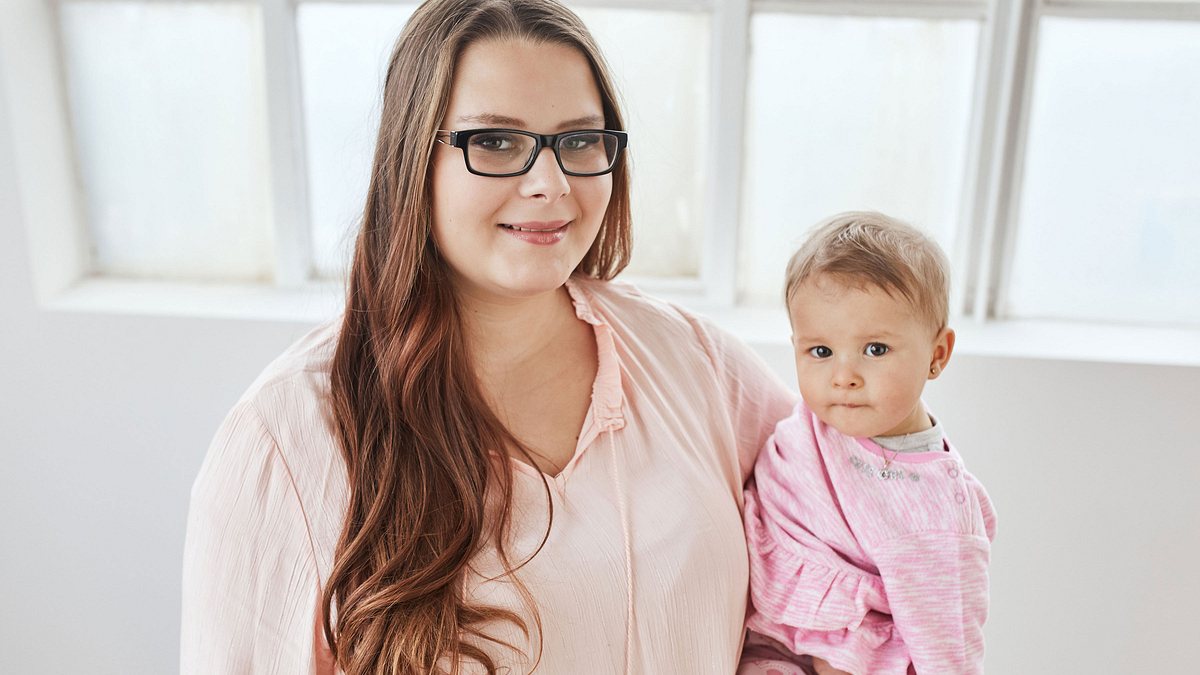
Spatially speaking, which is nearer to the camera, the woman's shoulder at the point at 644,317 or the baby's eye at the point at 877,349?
the baby's eye at the point at 877,349

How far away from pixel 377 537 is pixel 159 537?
1407 mm

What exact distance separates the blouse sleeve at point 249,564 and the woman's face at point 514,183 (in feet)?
1.16

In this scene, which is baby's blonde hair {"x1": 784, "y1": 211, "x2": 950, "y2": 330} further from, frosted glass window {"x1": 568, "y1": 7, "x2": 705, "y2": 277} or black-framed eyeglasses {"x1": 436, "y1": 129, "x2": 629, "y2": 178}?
frosted glass window {"x1": 568, "y1": 7, "x2": 705, "y2": 277}

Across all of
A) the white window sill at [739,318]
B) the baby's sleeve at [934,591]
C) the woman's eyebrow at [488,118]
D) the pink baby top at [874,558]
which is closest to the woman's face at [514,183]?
the woman's eyebrow at [488,118]

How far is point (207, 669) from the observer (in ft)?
4.01

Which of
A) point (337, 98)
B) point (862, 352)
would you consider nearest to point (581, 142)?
point (862, 352)

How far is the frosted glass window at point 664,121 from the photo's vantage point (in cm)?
223

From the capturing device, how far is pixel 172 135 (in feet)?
7.80

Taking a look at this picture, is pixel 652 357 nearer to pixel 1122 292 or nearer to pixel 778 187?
pixel 778 187

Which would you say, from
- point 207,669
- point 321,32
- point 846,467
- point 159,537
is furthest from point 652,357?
point 159,537

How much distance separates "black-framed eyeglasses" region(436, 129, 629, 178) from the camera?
122cm

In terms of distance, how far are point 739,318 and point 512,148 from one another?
3.84 feet

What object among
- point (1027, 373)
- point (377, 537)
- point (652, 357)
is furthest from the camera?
point (1027, 373)

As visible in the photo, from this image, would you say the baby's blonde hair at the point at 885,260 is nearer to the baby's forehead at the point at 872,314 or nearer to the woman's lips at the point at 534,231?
the baby's forehead at the point at 872,314
